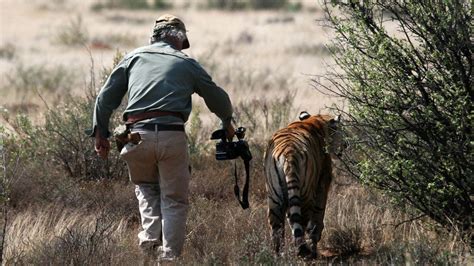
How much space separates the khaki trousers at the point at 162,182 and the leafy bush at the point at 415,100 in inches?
52.3

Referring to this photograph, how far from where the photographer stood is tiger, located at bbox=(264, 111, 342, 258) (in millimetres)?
8711

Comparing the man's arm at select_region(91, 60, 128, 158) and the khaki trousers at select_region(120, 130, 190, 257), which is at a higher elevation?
the man's arm at select_region(91, 60, 128, 158)

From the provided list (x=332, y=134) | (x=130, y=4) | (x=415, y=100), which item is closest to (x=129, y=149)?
(x=332, y=134)

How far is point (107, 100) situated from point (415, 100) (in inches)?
97.5

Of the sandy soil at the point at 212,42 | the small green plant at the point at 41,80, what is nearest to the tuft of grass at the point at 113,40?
the sandy soil at the point at 212,42

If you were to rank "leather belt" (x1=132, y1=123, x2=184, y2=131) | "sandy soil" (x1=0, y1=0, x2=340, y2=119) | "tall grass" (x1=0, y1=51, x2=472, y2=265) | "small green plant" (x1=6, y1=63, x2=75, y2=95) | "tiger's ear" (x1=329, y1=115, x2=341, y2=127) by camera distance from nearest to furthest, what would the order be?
"tall grass" (x1=0, y1=51, x2=472, y2=265) < "leather belt" (x1=132, y1=123, x2=184, y2=131) < "tiger's ear" (x1=329, y1=115, x2=341, y2=127) < "small green plant" (x1=6, y1=63, x2=75, y2=95) < "sandy soil" (x1=0, y1=0, x2=340, y2=119)

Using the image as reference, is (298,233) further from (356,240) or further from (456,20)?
(456,20)

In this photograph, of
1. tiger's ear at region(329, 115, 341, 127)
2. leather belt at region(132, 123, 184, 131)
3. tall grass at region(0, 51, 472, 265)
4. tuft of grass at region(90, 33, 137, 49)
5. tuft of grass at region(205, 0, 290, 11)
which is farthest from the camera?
tuft of grass at region(205, 0, 290, 11)

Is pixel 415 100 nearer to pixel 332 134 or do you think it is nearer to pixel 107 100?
pixel 332 134

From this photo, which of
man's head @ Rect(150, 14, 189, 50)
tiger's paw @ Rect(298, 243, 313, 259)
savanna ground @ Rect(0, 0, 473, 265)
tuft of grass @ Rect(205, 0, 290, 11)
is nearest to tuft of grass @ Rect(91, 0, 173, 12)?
tuft of grass @ Rect(205, 0, 290, 11)

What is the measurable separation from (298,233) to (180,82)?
59.2 inches

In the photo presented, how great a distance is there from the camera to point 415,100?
8.87 meters

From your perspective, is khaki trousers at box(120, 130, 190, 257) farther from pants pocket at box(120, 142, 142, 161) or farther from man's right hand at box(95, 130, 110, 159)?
man's right hand at box(95, 130, 110, 159)

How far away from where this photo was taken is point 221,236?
9.56 m
